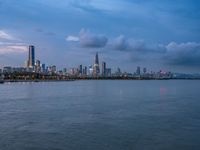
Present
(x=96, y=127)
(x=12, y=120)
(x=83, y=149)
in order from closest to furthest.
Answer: (x=83, y=149), (x=96, y=127), (x=12, y=120)

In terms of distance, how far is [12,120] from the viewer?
84.2ft

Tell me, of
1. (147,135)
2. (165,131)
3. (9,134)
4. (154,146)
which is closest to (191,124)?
(165,131)

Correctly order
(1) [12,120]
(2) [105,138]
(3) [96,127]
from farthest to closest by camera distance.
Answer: (1) [12,120]
(3) [96,127]
(2) [105,138]

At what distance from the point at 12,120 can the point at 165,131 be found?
1207cm

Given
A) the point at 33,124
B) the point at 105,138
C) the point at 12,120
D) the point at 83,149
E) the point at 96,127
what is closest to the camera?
the point at 83,149

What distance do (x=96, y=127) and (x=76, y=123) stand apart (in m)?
2.35

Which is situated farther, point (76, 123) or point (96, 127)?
point (76, 123)

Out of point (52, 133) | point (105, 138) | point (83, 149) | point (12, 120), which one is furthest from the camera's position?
point (12, 120)

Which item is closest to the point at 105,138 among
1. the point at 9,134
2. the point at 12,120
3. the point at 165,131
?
the point at 165,131

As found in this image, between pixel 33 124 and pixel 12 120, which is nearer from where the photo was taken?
pixel 33 124

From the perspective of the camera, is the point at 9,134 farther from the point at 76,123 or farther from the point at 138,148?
the point at 138,148

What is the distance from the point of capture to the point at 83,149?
1642 cm

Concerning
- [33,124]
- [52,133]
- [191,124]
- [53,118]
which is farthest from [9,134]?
[191,124]

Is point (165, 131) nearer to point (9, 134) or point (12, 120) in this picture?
point (9, 134)
